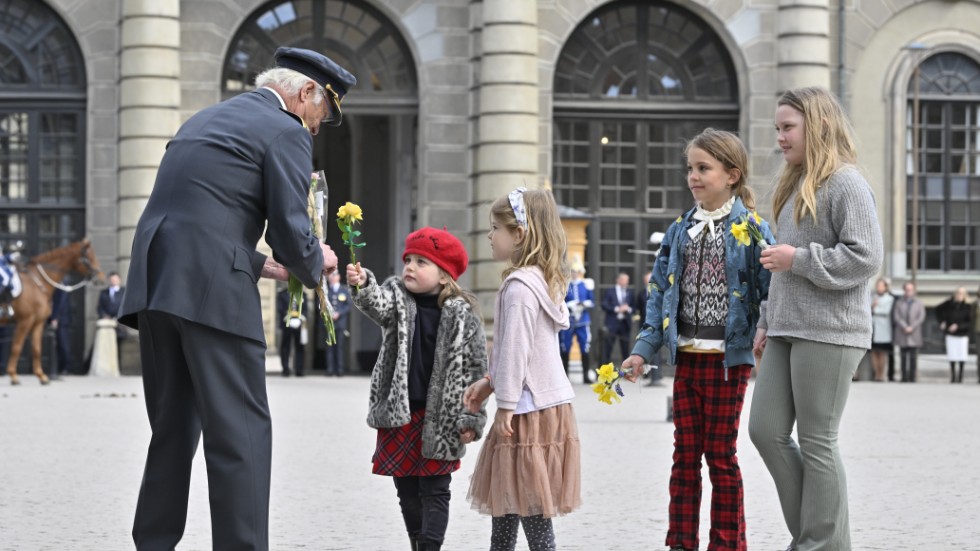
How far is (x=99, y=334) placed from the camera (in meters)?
26.9

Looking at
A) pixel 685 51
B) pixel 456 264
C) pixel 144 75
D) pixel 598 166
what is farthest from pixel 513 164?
pixel 456 264

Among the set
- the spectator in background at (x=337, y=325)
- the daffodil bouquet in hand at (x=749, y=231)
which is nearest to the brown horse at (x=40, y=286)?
the spectator in background at (x=337, y=325)

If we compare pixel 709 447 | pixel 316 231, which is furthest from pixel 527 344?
pixel 316 231

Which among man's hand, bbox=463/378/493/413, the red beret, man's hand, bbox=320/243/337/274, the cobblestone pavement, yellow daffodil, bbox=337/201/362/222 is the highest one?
yellow daffodil, bbox=337/201/362/222

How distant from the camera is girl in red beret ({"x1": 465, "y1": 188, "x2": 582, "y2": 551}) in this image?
22.9 ft

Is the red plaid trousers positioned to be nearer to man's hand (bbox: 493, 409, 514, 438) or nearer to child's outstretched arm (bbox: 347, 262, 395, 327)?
man's hand (bbox: 493, 409, 514, 438)

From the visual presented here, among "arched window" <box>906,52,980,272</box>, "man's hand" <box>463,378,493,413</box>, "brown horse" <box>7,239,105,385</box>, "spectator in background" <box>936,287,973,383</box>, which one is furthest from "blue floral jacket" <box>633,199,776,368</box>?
"arched window" <box>906,52,980,272</box>

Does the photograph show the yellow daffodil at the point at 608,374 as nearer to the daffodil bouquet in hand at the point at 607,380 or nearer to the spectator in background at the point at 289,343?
the daffodil bouquet in hand at the point at 607,380

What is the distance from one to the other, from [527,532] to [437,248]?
50.8 inches

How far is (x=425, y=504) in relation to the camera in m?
7.29

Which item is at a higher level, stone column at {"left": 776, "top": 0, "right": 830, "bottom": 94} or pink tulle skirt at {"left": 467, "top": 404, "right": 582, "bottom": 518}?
stone column at {"left": 776, "top": 0, "right": 830, "bottom": 94}

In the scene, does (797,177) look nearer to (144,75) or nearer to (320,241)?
(320,241)

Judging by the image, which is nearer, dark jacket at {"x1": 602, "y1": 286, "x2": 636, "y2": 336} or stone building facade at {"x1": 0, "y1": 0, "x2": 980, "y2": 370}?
dark jacket at {"x1": 602, "y1": 286, "x2": 636, "y2": 336}

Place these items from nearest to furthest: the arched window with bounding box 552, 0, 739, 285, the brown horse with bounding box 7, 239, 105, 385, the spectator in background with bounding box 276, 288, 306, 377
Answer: the brown horse with bounding box 7, 239, 105, 385 → the spectator in background with bounding box 276, 288, 306, 377 → the arched window with bounding box 552, 0, 739, 285
